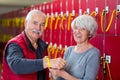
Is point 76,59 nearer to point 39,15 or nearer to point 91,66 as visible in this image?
point 91,66

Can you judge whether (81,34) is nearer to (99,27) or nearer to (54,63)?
(54,63)

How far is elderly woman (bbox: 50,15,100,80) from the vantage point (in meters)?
1.71

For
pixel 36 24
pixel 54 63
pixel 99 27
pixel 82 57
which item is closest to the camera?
pixel 54 63

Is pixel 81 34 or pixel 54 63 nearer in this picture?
pixel 54 63

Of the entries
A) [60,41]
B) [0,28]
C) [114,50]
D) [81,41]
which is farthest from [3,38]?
[81,41]

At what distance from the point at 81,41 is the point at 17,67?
0.56 meters

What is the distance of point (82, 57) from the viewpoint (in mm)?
1802

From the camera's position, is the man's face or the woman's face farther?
the woman's face

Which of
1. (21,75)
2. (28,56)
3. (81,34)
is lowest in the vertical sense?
(21,75)

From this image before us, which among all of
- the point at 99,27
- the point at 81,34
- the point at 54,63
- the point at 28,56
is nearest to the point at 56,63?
the point at 54,63

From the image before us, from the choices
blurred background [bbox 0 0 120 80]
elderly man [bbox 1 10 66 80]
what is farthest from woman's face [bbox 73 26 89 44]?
blurred background [bbox 0 0 120 80]

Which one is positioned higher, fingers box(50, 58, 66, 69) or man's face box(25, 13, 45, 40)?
man's face box(25, 13, 45, 40)

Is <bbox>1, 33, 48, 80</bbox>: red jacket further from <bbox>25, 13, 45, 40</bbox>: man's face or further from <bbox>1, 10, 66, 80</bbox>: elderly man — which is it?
<bbox>25, 13, 45, 40</bbox>: man's face

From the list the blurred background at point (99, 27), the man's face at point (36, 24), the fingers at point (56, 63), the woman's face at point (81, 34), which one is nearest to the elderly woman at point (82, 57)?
the woman's face at point (81, 34)
